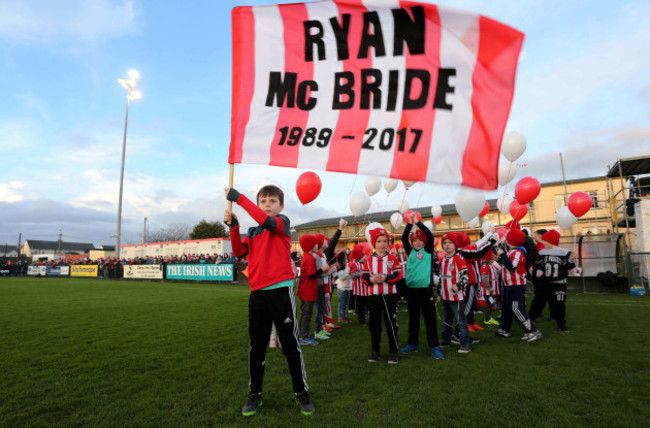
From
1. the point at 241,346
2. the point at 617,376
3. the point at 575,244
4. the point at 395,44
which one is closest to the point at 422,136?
the point at 395,44

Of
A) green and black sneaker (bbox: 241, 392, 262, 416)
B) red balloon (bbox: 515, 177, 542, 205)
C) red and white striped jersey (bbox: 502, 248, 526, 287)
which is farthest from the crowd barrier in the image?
green and black sneaker (bbox: 241, 392, 262, 416)

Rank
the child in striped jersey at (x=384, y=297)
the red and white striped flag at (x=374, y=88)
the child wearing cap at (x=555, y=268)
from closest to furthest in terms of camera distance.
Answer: the red and white striped flag at (x=374, y=88), the child in striped jersey at (x=384, y=297), the child wearing cap at (x=555, y=268)

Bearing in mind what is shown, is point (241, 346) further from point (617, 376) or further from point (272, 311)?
point (617, 376)

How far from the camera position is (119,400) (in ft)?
11.5

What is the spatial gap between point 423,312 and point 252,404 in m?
3.04

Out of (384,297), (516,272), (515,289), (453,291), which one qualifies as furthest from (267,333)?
(516,272)

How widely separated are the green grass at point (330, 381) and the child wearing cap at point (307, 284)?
465 millimetres

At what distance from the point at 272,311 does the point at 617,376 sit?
4143 millimetres

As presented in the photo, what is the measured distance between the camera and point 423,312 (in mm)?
5344

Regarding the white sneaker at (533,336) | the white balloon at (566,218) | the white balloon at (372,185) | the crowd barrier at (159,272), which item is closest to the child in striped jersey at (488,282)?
the white sneaker at (533,336)

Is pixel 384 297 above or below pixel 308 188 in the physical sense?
below

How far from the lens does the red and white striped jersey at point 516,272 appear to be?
20.3 ft

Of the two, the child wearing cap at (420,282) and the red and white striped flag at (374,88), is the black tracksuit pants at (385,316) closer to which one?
the child wearing cap at (420,282)

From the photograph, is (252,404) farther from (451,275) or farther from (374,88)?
(451,275)
